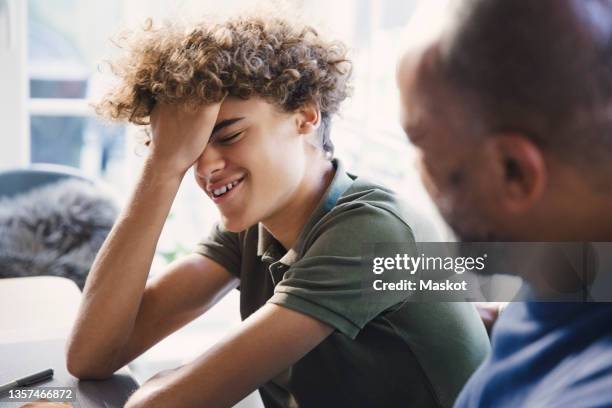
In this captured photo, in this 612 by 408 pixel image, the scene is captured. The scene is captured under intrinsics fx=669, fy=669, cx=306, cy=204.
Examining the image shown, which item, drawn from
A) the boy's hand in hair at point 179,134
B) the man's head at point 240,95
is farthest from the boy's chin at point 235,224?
the boy's hand in hair at point 179,134

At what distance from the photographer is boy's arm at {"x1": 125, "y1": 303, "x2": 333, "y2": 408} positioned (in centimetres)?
82

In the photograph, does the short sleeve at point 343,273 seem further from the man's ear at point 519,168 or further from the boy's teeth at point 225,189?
the man's ear at point 519,168

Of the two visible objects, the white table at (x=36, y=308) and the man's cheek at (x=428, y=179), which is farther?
the white table at (x=36, y=308)

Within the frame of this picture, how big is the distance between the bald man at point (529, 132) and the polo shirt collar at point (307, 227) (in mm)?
607

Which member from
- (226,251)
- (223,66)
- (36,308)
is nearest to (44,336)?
(36,308)

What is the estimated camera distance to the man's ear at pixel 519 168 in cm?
33

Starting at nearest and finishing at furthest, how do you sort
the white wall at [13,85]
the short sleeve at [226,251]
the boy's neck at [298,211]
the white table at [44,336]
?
the white table at [44,336]
the boy's neck at [298,211]
the short sleeve at [226,251]
the white wall at [13,85]

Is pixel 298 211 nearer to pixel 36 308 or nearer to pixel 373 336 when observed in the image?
pixel 373 336

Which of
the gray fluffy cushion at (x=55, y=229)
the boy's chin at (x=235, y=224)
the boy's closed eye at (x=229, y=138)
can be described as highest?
the boy's closed eye at (x=229, y=138)

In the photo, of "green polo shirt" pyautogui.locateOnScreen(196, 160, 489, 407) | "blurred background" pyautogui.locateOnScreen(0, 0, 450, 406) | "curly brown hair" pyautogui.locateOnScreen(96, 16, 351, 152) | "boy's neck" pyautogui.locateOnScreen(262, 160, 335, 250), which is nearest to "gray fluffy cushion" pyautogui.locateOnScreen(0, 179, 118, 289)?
"blurred background" pyautogui.locateOnScreen(0, 0, 450, 406)

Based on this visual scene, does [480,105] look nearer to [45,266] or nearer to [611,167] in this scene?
[611,167]

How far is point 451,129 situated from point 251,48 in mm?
693

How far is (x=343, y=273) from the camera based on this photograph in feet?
2.89

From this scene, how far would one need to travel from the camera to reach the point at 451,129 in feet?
1.18
